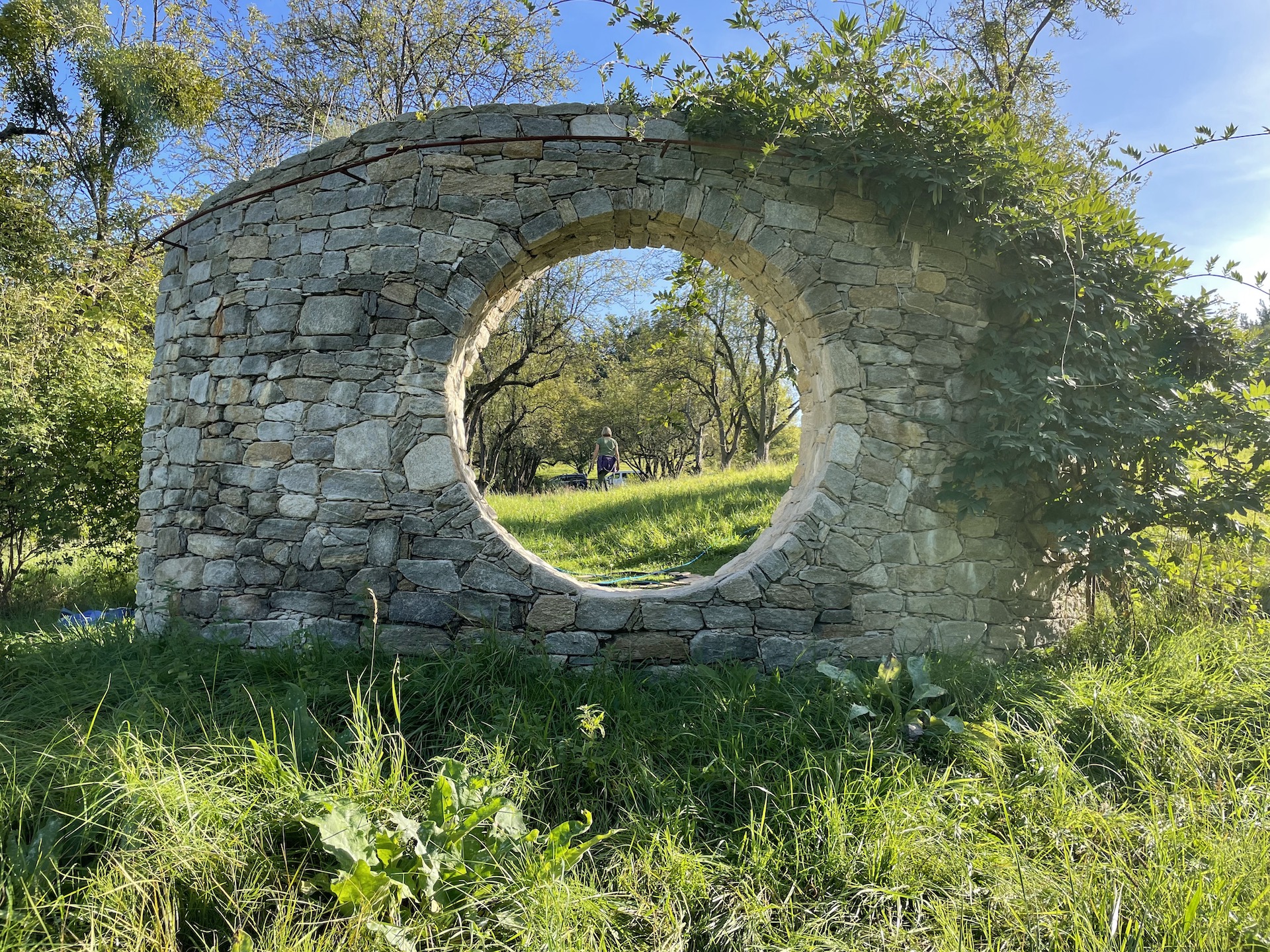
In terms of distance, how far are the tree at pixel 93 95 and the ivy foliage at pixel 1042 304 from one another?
33.1ft

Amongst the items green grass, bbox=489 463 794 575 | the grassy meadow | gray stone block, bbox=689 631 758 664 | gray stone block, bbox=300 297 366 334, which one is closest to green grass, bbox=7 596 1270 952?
the grassy meadow

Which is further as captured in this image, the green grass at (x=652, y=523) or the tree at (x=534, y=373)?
the tree at (x=534, y=373)

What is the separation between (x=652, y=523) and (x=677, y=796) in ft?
17.6

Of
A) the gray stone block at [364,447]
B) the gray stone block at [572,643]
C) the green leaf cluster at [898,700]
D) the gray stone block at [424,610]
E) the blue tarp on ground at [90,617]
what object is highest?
the gray stone block at [364,447]

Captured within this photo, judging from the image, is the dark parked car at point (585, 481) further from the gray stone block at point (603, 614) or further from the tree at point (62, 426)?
the gray stone block at point (603, 614)

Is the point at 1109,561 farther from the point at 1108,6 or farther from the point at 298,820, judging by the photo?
the point at 1108,6

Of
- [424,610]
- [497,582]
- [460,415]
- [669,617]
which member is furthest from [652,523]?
[424,610]

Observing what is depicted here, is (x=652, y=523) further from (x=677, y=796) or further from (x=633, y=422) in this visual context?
(x=633, y=422)

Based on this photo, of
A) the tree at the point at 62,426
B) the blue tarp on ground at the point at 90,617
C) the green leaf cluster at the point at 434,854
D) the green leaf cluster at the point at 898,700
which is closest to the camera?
the green leaf cluster at the point at 434,854

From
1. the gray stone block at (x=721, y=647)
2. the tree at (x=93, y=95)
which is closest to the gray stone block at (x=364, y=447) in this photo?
the gray stone block at (x=721, y=647)

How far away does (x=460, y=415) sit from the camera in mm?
4090

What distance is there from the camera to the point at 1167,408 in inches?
153

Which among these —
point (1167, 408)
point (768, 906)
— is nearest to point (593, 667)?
point (768, 906)

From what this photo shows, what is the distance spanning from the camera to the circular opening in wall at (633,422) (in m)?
7.14
